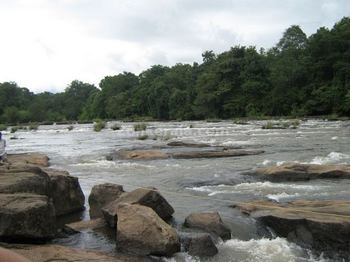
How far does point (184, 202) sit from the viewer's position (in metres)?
13.5

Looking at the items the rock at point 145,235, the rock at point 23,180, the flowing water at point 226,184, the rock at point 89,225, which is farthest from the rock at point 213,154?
the rock at point 145,235

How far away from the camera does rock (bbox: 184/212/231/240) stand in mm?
9714

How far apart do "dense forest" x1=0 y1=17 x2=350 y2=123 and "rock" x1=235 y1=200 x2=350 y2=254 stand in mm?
57854

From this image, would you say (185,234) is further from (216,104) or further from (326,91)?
(216,104)

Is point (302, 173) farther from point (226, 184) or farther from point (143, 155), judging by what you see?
point (143, 155)

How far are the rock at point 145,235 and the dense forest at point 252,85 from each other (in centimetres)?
6064

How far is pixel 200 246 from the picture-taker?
8773 millimetres

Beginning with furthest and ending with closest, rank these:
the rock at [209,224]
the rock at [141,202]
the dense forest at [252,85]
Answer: the dense forest at [252,85]
the rock at [141,202]
the rock at [209,224]

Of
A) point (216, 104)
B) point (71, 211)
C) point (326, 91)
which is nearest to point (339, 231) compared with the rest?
point (71, 211)

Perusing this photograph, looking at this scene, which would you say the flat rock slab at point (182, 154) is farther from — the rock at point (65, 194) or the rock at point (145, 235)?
the rock at point (145, 235)

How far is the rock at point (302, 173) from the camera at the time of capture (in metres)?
16.2

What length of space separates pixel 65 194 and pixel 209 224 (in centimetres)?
433

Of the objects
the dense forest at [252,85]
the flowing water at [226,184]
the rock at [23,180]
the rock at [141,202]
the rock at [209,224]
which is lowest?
the flowing water at [226,184]

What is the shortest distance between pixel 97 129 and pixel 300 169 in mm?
46126
